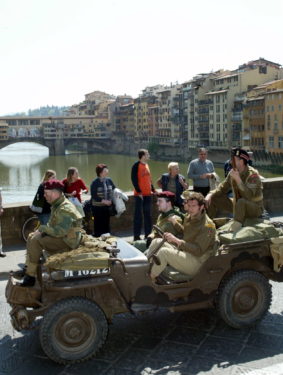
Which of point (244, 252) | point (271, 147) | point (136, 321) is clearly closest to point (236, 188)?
point (244, 252)

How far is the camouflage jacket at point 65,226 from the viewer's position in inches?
199

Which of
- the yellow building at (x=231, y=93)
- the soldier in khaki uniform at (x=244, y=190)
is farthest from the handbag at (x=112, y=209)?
the yellow building at (x=231, y=93)

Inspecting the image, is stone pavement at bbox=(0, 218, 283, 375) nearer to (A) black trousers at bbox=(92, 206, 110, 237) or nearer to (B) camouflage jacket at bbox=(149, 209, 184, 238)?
(B) camouflage jacket at bbox=(149, 209, 184, 238)

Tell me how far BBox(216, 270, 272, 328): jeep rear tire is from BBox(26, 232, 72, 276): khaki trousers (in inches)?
67.3

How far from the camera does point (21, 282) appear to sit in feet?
16.7

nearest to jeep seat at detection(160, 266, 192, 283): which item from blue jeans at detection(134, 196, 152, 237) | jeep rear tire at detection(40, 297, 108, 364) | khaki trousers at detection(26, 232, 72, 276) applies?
jeep rear tire at detection(40, 297, 108, 364)

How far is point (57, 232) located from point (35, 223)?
473cm

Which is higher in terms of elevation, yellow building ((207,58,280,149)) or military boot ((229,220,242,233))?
yellow building ((207,58,280,149))

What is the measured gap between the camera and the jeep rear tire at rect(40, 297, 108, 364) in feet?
15.6

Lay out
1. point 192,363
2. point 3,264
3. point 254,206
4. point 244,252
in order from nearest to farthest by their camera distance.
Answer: point 192,363 → point 244,252 → point 254,206 → point 3,264

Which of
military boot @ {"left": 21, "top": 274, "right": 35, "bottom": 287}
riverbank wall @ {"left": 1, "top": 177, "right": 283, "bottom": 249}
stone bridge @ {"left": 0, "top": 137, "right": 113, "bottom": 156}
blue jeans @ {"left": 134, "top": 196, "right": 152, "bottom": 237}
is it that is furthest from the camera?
stone bridge @ {"left": 0, "top": 137, "right": 113, "bottom": 156}

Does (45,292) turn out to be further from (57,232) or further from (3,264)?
(3,264)

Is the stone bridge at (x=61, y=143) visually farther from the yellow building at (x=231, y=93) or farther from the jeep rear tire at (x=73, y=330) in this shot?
the jeep rear tire at (x=73, y=330)

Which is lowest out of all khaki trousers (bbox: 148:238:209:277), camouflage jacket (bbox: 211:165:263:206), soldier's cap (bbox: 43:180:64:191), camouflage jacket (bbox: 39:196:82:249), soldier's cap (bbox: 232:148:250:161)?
khaki trousers (bbox: 148:238:209:277)
